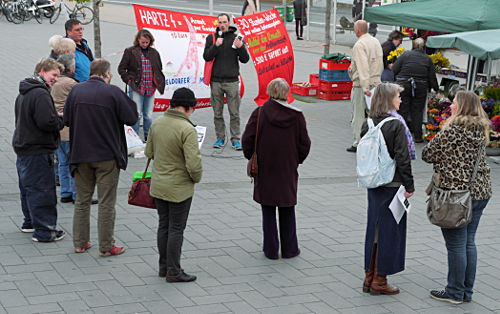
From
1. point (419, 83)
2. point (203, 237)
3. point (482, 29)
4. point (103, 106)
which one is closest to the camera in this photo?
point (103, 106)

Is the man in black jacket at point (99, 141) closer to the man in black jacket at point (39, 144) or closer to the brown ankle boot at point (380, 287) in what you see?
the man in black jacket at point (39, 144)

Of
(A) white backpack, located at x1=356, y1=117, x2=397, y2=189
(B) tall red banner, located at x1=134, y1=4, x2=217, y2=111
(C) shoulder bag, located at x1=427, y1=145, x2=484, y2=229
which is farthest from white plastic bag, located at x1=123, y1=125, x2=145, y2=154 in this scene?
(C) shoulder bag, located at x1=427, y1=145, x2=484, y2=229

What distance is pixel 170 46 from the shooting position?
10859mm

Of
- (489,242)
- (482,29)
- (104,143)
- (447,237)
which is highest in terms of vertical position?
(482,29)

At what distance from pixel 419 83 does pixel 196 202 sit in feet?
15.1

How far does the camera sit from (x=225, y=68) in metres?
10.2

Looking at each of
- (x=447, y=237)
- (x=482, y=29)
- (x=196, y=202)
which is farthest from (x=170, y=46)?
(x=447, y=237)

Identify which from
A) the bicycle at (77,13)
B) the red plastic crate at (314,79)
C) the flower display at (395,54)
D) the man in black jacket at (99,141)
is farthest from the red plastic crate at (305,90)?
the bicycle at (77,13)

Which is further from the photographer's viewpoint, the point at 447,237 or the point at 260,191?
the point at 260,191

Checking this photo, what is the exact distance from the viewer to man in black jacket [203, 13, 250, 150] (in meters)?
10.1

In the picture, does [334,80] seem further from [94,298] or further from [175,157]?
[94,298]

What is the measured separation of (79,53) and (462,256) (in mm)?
5548

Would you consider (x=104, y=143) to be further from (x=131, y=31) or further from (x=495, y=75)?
(x=131, y=31)

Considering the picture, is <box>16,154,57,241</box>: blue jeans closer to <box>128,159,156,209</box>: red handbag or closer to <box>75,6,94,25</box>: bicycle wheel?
<box>128,159,156,209</box>: red handbag
